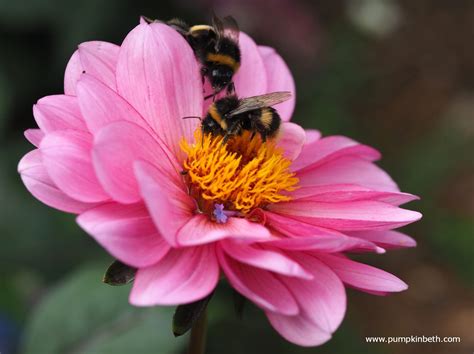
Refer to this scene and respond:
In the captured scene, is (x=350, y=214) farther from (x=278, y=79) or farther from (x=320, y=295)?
(x=278, y=79)

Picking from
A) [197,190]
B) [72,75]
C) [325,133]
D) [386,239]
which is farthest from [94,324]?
[325,133]

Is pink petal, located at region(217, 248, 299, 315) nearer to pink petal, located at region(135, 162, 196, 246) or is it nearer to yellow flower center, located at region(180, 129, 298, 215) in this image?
pink petal, located at region(135, 162, 196, 246)

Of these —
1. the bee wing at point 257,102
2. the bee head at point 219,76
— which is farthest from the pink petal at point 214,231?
the bee head at point 219,76

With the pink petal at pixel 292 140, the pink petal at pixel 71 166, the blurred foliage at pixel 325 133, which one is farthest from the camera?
the blurred foliage at pixel 325 133

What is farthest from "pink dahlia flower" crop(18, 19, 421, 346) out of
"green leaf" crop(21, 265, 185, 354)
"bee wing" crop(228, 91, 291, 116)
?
"green leaf" crop(21, 265, 185, 354)

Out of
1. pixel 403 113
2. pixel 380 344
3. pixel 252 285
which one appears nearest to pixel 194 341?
pixel 252 285

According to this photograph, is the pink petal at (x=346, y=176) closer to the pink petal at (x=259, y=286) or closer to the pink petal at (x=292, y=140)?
the pink petal at (x=292, y=140)
